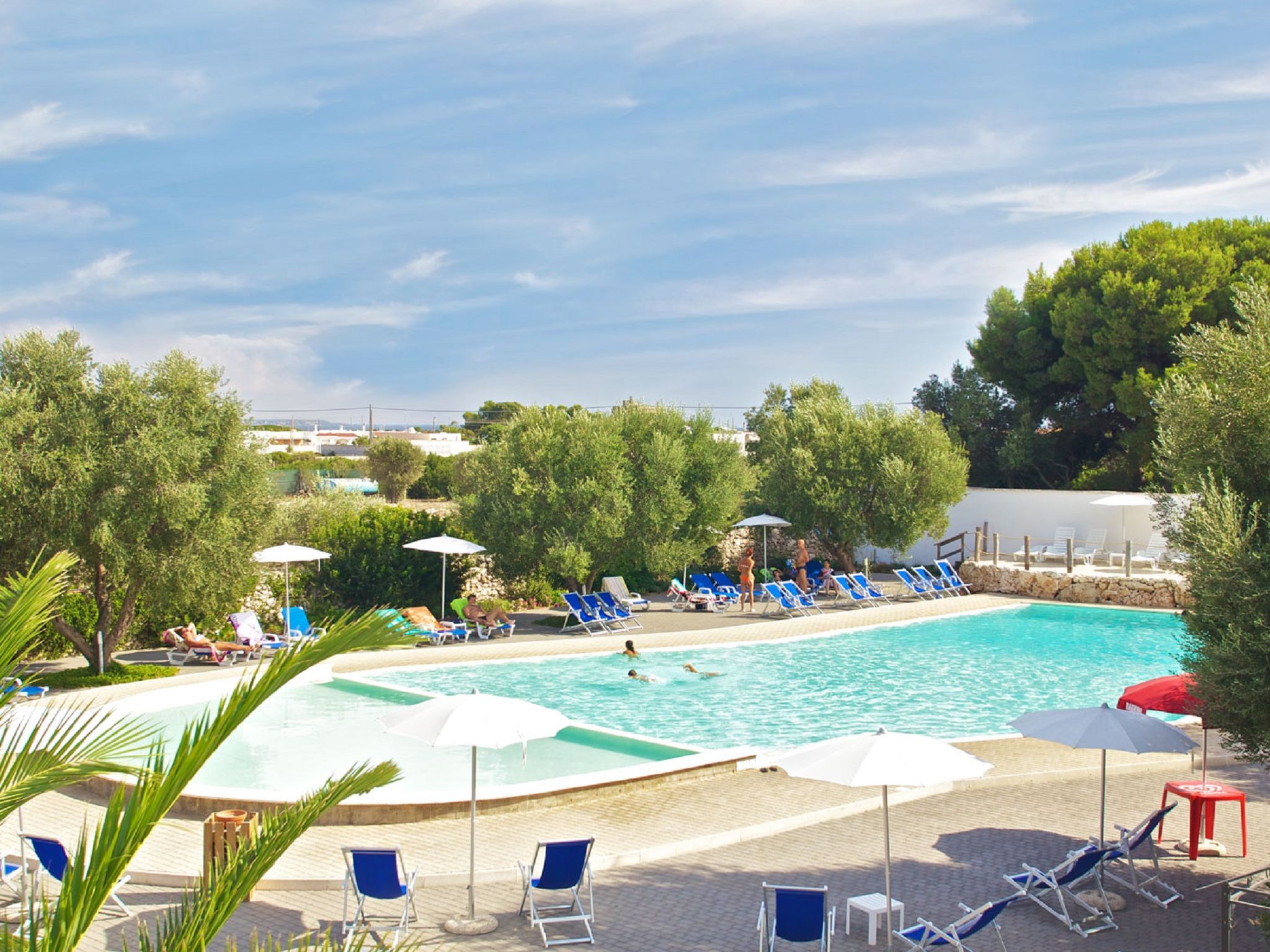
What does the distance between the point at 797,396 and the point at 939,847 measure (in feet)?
107

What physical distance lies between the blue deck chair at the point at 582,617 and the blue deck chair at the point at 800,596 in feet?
13.7

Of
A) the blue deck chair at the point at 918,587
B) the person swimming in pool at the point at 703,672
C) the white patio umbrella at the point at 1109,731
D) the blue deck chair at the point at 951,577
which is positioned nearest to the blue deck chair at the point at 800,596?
the blue deck chair at the point at 918,587

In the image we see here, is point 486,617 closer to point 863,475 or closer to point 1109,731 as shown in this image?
point 863,475

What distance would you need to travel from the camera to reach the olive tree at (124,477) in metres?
14.3

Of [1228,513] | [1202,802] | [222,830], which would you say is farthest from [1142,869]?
[222,830]

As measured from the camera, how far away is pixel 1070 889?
→ 7824mm

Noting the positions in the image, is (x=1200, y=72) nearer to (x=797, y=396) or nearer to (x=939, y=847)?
(x=939, y=847)

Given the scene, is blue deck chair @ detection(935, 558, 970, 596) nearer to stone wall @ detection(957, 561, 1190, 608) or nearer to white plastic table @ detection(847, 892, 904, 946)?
stone wall @ detection(957, 561, 1190, 608)

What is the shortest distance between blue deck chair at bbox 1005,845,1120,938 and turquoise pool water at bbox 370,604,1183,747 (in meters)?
5.65

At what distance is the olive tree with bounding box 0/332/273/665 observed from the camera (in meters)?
14.3

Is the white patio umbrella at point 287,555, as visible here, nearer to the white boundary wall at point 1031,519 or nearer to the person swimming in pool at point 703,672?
the person swimming in pool at point 703,672

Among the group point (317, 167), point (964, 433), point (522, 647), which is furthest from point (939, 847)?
point (964, 433)

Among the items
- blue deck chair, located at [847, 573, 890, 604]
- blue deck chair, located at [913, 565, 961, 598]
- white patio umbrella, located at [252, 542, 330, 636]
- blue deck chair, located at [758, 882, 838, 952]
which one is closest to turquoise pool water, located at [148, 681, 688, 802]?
white patio umbrella, located at [252, 542, 330, 636]

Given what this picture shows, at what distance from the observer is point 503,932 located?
710 cm
